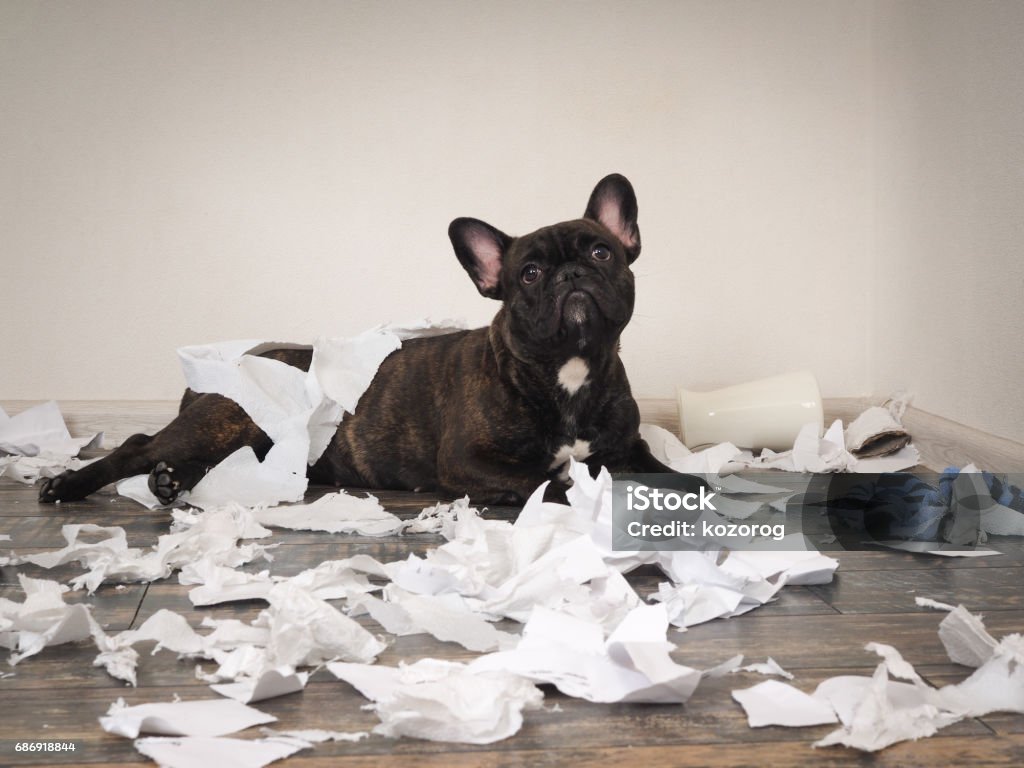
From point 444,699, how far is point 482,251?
5.20 ft

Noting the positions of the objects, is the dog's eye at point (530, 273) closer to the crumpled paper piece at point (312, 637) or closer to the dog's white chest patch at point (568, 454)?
the dog's white chest patch at point (568, 454)

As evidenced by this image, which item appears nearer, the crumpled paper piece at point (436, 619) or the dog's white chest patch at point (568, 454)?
the crumpled paper piece at point (436, 619)

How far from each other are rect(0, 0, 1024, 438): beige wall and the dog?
935 millimetres

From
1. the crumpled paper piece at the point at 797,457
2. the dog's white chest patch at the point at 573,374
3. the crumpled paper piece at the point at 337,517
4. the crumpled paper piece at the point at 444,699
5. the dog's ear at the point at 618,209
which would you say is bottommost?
the crumpled paper piece at the point at 797,457

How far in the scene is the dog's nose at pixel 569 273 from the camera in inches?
96.8

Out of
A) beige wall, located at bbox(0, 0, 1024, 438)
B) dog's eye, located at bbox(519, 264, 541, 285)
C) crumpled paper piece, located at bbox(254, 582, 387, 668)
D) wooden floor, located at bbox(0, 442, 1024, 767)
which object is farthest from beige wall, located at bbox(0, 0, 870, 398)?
crumpled paper piece, located at bbox(254, 582, 387, 668)

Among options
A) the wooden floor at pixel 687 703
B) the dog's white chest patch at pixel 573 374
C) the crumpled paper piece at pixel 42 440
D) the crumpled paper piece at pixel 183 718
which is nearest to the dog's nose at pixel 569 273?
the dog's white chest patch at pixel 573 374

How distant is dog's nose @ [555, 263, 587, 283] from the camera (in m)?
2.46

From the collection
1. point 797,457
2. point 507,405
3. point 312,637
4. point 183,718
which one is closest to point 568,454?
point 507,405

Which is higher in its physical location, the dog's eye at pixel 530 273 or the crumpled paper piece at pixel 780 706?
the dog's eye at pixel 530 273

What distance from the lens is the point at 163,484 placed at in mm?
2531

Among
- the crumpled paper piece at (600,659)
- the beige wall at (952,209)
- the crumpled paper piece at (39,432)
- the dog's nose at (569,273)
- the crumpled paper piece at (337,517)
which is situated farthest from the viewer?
the crumpled paper piece at (39,432)

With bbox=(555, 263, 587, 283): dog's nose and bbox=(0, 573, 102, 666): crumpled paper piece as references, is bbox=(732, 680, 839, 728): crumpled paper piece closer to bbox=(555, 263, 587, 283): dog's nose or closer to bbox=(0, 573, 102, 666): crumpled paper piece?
bbox=(0, 573, 102, 666): crumpled paper piece

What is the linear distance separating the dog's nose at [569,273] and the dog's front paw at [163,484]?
1.07 meters
